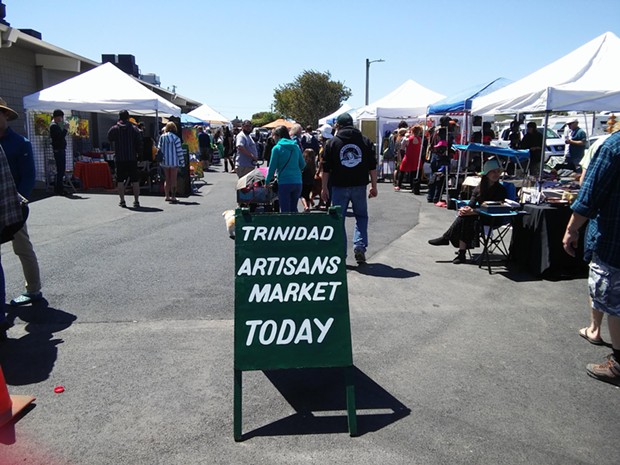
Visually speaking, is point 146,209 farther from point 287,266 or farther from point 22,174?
point 287,266

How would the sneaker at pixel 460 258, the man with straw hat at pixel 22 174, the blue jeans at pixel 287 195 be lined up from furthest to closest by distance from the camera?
the blue jeans at pixel 287 195 → the sneaker at pixel 460 258 → the man with straw hat at pixel 22 174

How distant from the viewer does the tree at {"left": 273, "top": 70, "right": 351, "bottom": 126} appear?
61.7 meters

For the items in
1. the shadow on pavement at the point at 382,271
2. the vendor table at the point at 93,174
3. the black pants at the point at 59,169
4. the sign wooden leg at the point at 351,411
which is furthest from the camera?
the vendor table at the point at 93,174

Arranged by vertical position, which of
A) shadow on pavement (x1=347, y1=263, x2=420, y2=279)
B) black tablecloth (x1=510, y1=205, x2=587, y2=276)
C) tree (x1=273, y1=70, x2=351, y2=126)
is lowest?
shadow on pavement (x1=347, y1=263, x2=420, y2=279)

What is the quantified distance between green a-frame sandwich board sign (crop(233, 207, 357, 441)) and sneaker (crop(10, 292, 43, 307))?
10.4 ft

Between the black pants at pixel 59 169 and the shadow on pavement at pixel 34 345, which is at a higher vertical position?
the black pants at pixel 59 169

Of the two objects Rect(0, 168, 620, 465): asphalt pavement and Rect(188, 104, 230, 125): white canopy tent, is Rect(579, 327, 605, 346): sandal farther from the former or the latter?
Rect(188, 104, 230, 125): white canopy tent

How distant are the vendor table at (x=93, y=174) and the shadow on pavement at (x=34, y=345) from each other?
429 inches

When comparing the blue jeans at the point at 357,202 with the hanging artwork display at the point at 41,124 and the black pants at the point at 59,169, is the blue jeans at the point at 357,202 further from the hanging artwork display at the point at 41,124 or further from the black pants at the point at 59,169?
the hanging artwork display at the point at 41,124

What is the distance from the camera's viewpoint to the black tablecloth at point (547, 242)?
6730 millimetres

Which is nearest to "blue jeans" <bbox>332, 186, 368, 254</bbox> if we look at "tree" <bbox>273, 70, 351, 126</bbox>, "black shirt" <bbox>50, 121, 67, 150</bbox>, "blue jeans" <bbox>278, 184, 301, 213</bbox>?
"blue jeans" <bbox>278, 184, 301, 213</bbox>

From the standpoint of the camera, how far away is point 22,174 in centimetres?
534

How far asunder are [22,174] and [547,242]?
6.02 m

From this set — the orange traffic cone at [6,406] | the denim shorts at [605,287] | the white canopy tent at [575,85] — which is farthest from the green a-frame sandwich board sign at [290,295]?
the white canopy tent at [575,85]
